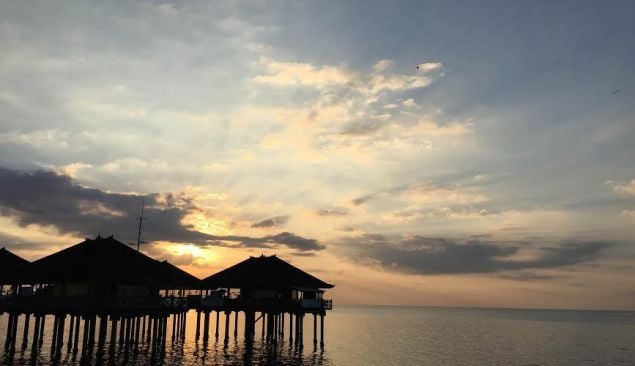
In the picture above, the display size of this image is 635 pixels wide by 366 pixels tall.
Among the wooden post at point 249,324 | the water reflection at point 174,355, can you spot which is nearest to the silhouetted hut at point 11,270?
the water reflection at point 174,355

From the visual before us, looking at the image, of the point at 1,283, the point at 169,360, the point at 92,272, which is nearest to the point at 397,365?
the point at 169,360

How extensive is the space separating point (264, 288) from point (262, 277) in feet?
3.51

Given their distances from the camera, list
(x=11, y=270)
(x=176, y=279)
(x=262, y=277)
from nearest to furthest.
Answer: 1. (x=11, y=270)
2. (x=176, y=279)
3. (x=262, y=277)

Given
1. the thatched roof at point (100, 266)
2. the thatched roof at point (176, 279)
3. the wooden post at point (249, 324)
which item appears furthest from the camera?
the wooden post at point (249, 324)

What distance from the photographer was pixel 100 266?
121 ft

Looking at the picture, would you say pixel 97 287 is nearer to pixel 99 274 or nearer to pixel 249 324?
pixel 99 274

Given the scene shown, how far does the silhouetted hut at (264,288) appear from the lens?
49.8m

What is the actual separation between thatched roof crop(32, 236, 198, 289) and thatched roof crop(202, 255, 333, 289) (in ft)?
28.0

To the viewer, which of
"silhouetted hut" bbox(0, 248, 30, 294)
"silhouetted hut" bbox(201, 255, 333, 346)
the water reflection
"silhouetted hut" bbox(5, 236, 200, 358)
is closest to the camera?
"silhouetted hut" bbox(5, 236, 200, 358)

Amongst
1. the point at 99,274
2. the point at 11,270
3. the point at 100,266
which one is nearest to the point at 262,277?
the point at 100,266

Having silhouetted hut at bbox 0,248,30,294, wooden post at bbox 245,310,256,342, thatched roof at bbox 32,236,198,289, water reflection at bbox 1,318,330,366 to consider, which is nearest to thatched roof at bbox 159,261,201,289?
thatched roof at bbox 32,236,198,289

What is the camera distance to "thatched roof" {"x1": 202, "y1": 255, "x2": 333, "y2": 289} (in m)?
49.9

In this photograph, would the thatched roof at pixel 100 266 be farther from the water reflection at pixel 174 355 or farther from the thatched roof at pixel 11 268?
the water reflection at pixel 174 355

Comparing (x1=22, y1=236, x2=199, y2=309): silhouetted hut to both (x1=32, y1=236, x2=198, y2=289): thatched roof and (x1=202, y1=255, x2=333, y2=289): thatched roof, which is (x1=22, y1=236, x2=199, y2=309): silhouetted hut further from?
(x1=202, y1=255, x2=333, y2=289): thatched roof
